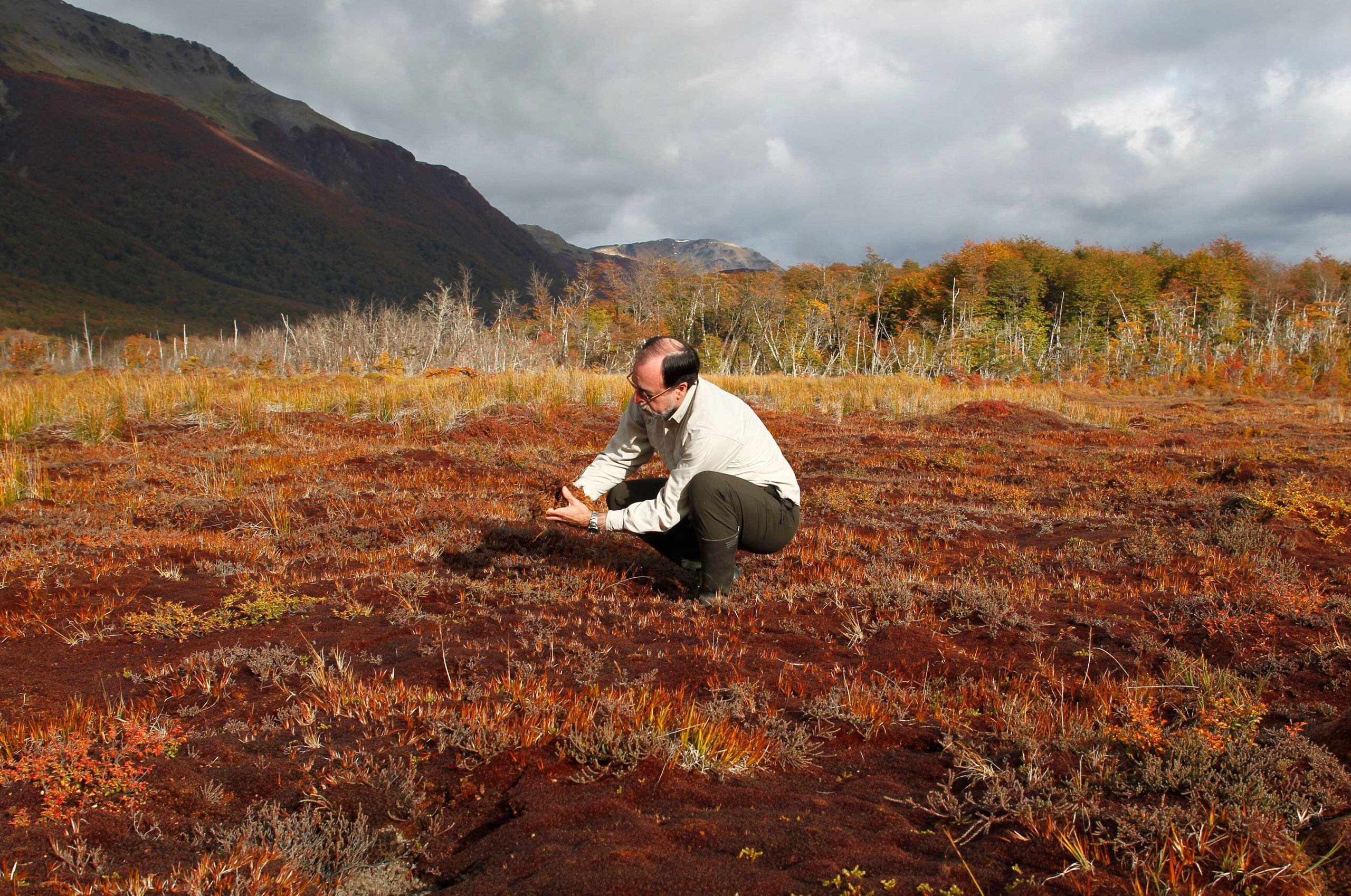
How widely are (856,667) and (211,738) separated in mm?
2592

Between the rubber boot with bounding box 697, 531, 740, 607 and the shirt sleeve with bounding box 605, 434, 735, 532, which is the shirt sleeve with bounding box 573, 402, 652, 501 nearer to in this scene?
the shirt sleeve with bounding box 605, 434, 735, 532

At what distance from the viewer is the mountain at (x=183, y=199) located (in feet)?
267

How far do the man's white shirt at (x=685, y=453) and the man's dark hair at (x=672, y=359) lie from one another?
138 millimetres

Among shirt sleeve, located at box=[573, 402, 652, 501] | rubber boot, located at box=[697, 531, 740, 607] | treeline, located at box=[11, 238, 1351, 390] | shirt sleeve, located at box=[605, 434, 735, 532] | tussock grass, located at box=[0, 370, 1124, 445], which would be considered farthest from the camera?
treeline, located at box=[11, 238, 1351, 390]

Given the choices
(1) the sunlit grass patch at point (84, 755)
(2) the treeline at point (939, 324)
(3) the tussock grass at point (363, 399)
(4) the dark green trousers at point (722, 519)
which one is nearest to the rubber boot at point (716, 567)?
(4) the dark green trousers at point (722, 519)

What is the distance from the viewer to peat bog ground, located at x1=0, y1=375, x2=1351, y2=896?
1.76 meters

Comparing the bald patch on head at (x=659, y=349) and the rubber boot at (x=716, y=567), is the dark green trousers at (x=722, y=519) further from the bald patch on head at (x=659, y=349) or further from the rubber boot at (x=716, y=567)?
the bald patch on head at (x=659, y=349)

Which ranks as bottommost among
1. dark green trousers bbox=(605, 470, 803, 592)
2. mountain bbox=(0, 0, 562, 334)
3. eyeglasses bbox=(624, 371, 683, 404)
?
dark green trousers bbox=(605, 470, 803, 592)

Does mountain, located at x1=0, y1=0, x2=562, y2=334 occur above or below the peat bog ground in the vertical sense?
above

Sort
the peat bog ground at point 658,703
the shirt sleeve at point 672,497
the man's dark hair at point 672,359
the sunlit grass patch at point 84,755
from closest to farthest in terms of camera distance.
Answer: the peat bog ground at point 658,703 → the sunlit grass patch at point 84,755 → the man's dark hair at point 672,359 → the shirt sleeve at point 672,497

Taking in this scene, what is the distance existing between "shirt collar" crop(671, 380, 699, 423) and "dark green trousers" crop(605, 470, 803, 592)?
331mm

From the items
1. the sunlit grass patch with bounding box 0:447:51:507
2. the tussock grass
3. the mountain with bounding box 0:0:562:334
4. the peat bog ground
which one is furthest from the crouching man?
the mountain with bounding box 0:0:562:334

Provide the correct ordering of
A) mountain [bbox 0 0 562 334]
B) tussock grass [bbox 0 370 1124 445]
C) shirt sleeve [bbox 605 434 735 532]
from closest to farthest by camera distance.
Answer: shirt sleeve [bbox 605 434 735 532] < tussock grass [bbox 0 370 1124 445] < mountain [bbox 0 0 562 334]

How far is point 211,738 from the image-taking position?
8.09 ft
